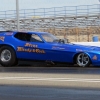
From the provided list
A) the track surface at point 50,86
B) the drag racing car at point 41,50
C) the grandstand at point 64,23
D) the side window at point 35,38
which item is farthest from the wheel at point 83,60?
the grandstand at point 64,23

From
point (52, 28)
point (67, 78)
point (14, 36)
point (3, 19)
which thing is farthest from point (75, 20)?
point (67, 78)

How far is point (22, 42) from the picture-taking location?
617 inches

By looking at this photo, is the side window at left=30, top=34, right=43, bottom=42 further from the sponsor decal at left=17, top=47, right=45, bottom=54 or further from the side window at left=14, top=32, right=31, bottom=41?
the sponsor decal at left=17, top=47, right=45, bottom=54

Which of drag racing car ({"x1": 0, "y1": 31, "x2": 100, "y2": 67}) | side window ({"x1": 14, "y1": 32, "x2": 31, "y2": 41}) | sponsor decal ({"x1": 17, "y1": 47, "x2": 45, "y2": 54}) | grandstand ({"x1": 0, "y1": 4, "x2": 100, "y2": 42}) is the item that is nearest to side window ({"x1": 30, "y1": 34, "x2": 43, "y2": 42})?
drag racing car ({"x1": 0, "y1": 31, "x2": 100, "y2": 67})

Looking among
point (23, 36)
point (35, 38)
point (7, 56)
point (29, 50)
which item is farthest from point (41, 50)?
point (7, 56)

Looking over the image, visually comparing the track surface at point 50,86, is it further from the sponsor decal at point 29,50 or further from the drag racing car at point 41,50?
the sponsor decal at point 29,50

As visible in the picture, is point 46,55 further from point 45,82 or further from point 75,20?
point 75,20

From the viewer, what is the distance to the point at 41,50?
596 inches

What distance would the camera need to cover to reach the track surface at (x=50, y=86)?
324 inches

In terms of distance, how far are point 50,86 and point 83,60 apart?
511 cm

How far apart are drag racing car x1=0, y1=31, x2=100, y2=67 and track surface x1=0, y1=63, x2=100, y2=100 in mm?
2276

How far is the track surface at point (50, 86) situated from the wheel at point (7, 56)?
121 inches

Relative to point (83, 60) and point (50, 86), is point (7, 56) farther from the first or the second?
point (50, 86)

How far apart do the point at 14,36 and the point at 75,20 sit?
34.1 meters
